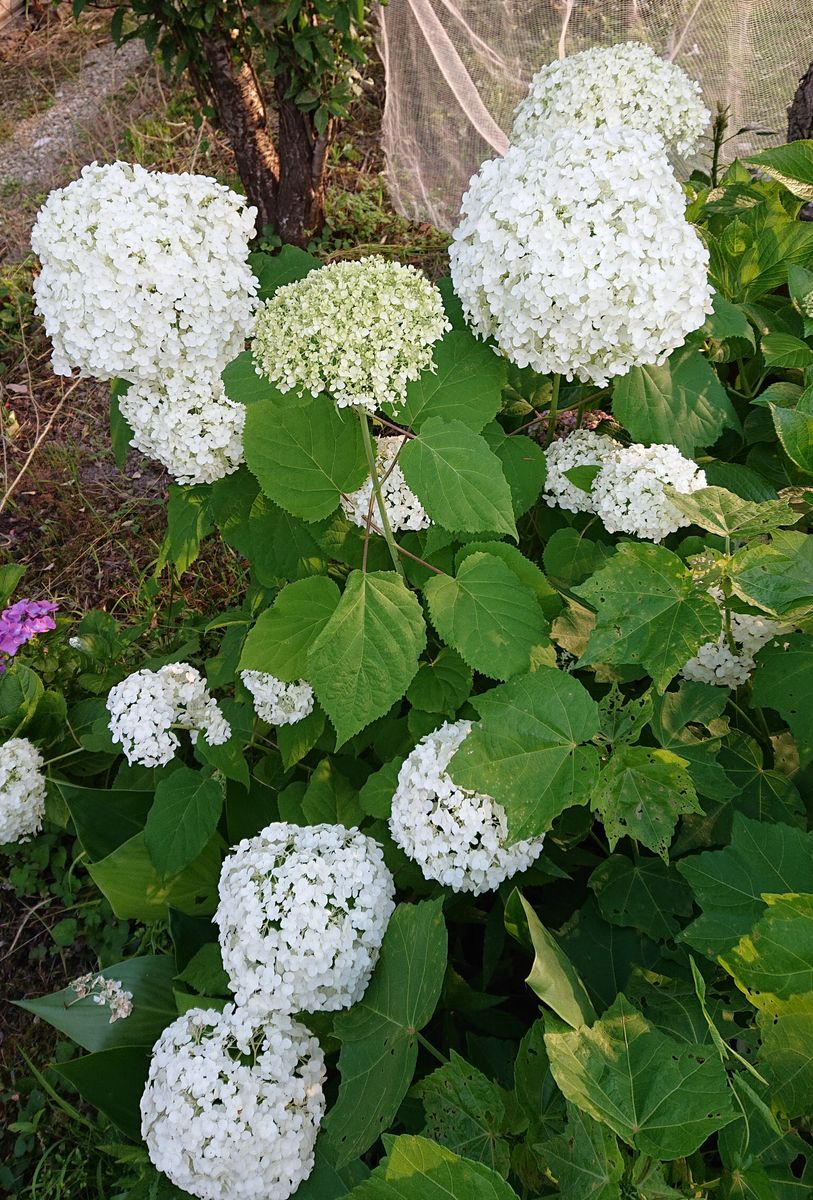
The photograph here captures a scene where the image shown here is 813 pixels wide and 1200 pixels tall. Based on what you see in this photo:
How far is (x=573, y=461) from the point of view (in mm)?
2203

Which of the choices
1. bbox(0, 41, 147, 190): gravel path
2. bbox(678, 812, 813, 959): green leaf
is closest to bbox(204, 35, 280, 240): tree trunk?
bbox(0, 41, 147, 190): gravel path

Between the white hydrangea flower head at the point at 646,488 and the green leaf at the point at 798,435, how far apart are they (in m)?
0.21

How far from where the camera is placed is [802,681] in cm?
170

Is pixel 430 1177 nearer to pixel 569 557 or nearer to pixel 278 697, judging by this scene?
pixel 278 697

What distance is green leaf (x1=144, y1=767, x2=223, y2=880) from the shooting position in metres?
2.22

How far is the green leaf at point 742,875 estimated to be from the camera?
1.60m

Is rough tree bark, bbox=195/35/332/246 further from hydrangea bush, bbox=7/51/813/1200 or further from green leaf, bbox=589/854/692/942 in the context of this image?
green leaf, bbox=589/854/692/942

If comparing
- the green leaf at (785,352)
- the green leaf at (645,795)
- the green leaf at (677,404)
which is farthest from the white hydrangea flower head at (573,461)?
the green leaf at (645,795)

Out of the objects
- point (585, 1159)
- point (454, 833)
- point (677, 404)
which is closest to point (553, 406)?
point (677, 404)

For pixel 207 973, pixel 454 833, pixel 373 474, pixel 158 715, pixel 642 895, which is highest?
pixel 373 474

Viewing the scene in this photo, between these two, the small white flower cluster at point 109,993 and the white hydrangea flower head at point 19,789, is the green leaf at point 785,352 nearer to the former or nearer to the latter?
the small white flower cluster at point 109,993

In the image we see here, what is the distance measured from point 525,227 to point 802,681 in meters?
1.02

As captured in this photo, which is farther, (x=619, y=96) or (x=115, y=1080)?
(x=619, y=96)

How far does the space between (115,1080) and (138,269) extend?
1.81 metres
